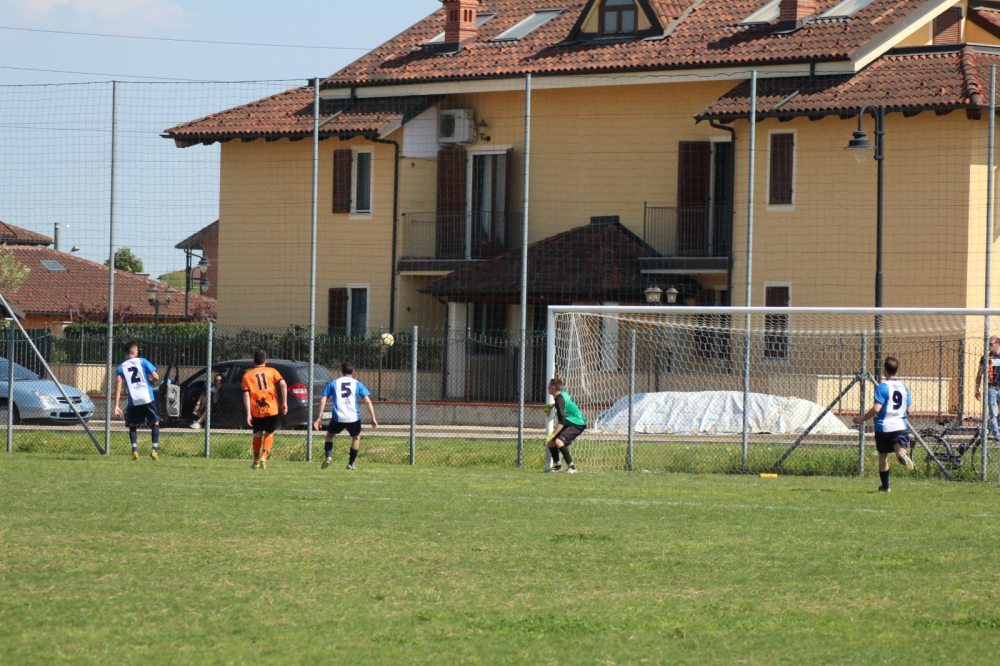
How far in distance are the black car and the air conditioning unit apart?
9.77m

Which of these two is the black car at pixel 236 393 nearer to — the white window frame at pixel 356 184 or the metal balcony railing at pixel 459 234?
the metal balcony railing at pixel 459 234

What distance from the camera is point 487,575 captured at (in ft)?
36.1

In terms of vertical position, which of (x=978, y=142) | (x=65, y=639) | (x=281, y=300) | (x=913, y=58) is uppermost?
(x=913, y=58)

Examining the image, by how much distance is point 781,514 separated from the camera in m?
15.6

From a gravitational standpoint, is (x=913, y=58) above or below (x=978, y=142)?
above

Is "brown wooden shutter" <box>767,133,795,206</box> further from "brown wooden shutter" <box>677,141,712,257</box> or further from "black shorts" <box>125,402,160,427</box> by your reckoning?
"black shorts" <box>125,402,160,427</box>

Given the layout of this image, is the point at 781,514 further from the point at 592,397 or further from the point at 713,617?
the point at 592,397

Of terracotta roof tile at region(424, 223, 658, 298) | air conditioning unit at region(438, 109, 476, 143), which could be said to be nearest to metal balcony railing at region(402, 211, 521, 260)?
terracotta roof tile at region(424, 223, 658, 298)

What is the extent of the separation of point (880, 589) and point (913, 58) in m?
24.8

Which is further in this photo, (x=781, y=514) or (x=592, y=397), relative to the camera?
(x=592, y=397)

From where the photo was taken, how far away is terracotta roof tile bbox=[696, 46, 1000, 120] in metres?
30.8

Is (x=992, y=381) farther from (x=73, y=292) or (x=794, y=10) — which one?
(x=73, y=292)

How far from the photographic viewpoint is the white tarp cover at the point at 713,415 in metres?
22.8

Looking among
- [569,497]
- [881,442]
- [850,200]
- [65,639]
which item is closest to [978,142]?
[850,200]
